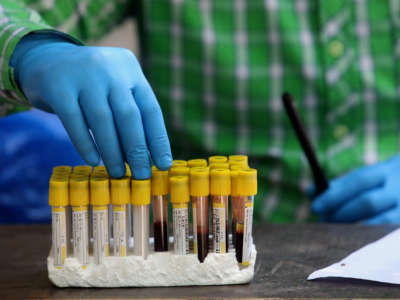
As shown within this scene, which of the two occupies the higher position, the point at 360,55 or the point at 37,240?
the point at 360,55

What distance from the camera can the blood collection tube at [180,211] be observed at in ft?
2.72

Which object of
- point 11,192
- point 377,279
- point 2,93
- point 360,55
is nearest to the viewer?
point 377,279

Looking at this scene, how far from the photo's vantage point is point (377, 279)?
0.80 m

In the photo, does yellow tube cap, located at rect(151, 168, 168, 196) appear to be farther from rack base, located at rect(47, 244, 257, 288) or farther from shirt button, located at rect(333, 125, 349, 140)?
shirt button, located at rect(333, 125, 349, 140)

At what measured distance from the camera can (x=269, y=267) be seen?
883 mm

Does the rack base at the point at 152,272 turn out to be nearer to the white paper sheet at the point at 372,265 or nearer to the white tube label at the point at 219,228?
the white tube label at the point at 219,228

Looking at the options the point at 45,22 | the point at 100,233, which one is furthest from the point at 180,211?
the point at 45,22

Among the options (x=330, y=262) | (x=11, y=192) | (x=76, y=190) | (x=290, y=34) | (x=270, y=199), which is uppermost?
(x=290, y=34)

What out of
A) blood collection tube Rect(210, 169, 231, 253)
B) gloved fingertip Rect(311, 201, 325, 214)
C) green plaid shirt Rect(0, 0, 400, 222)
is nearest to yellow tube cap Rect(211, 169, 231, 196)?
blood collection tube Rect(210, 169, 231, 253)

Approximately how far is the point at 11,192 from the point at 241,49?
2.35ft

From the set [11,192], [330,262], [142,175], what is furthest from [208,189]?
[11,192]

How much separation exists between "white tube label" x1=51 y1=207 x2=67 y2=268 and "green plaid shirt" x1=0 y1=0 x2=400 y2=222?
69 cm

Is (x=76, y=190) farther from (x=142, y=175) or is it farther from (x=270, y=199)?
(x=270, y=199)

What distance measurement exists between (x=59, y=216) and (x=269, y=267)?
1.16 feet
